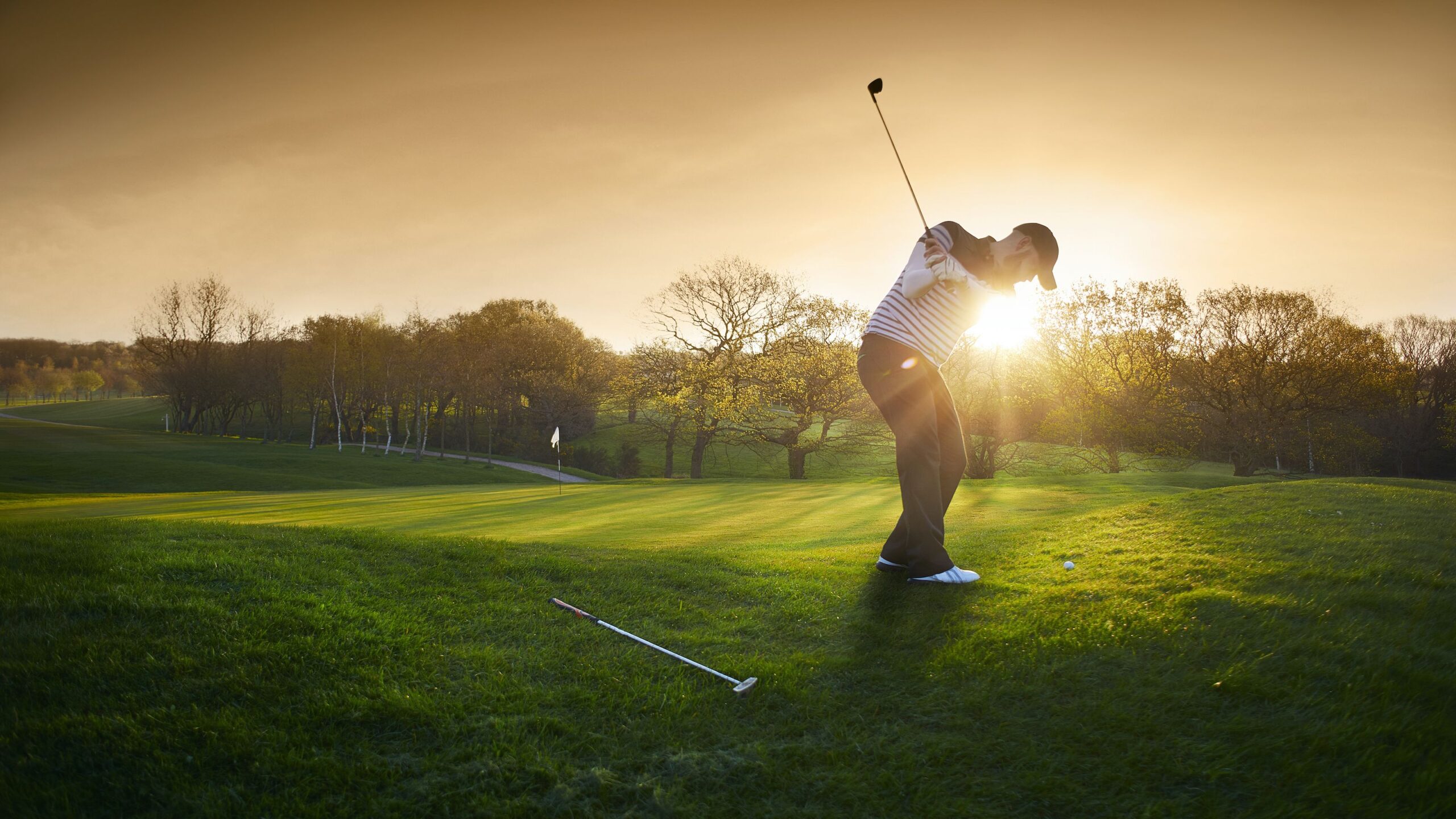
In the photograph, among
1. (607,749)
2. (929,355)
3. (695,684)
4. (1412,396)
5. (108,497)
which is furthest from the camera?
(1412,396)

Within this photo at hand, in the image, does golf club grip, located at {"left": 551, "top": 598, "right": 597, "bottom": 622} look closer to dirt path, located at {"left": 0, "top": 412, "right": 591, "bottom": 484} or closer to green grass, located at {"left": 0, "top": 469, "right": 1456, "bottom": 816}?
green grass, located at {"left": 0, "top": 469, "right": 1456, "bottom": 816}

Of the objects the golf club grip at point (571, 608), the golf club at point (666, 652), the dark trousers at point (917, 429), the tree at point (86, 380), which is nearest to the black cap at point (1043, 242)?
the dark trousers at point (917, 429)

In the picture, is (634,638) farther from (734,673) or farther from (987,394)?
(987,394)

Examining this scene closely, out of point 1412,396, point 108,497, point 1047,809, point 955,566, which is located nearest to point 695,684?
point 1047,809

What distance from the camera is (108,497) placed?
2262 centimetres

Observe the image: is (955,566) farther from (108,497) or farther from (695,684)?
(108,497)

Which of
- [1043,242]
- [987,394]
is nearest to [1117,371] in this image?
[987,394]

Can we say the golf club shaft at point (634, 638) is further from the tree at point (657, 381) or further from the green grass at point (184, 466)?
the tree at point (657, 381)

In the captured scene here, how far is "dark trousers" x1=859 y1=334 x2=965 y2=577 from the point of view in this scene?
5320 millimetres

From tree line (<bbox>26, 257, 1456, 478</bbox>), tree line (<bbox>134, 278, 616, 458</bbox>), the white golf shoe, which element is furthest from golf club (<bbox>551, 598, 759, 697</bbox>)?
tree line (<bbox>134, 278, 616, 458</bbox>)

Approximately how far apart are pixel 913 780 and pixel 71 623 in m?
4.79

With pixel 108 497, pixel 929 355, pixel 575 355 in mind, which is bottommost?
pixel 108 497

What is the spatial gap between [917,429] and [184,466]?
147 ft

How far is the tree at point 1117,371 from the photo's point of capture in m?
37.1
